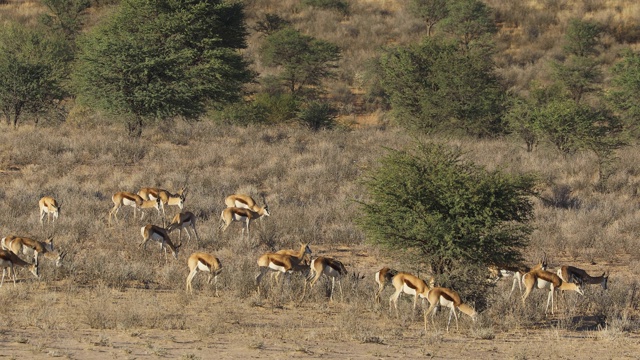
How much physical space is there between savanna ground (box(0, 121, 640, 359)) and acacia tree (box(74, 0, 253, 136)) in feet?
3.07

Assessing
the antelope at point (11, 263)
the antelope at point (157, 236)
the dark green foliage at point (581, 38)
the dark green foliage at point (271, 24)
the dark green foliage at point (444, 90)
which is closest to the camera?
the antelope at point (11, 263)

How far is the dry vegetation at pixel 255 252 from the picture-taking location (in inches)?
348

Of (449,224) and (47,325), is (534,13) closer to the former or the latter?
(449,224)

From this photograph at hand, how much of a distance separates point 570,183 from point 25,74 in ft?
54.0

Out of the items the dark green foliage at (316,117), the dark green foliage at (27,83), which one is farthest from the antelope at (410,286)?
the dark green foliage at (316,117)

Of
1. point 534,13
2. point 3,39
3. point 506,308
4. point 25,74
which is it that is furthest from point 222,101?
point 534,13

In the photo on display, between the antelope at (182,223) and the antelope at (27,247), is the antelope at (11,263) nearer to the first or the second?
the antelope at (27,247)

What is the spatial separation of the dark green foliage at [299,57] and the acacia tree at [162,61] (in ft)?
25.5

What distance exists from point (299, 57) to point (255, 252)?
2390 cm

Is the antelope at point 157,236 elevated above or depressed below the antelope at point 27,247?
below

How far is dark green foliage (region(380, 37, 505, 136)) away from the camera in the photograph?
27844 millimetres

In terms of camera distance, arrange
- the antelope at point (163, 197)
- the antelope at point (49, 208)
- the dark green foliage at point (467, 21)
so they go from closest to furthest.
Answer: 1. the antelope at point (49, 208)
2. the antelope at point (163, 197)
3. the dark green foliage at point (467, 21)

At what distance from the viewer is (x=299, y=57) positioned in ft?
120

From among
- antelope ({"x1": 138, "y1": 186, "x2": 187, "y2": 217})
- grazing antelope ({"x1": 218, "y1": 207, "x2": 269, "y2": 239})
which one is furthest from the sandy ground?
antelope ({"x1": 138, "y1": 186, "x2": 187, "y2": 217})
